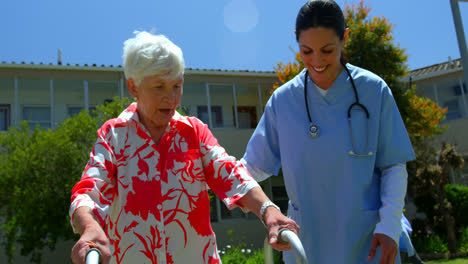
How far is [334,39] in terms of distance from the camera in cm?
209

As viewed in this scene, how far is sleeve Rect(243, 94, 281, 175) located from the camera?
224 cm

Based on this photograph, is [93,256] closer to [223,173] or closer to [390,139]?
[223,173]

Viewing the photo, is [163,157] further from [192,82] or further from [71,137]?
[192,82]

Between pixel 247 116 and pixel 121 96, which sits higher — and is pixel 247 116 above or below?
below

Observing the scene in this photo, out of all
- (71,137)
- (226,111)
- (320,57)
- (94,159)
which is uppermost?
(226,111)

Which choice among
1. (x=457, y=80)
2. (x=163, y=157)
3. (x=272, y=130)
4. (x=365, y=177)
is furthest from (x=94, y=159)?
(x=457, y=80)

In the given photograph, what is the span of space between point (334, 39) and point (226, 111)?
1723 centimetres

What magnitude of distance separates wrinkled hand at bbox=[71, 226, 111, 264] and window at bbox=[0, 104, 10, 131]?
53.8 feet

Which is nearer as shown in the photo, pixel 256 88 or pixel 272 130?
pixel 272 130

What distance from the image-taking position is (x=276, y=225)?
1425 mm

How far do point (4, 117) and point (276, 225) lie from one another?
16.8 metres

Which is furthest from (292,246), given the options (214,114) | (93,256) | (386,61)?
(214,114)

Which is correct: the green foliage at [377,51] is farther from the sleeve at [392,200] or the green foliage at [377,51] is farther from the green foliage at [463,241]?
the sleeve at [392,200]

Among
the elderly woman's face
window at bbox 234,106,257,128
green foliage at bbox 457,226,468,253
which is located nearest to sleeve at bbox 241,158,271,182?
the elderly woman's face
